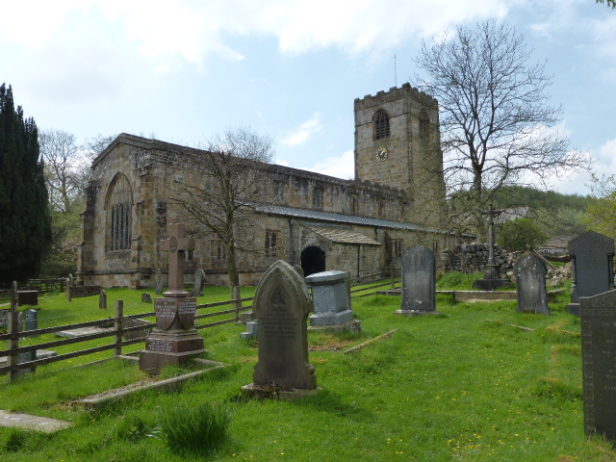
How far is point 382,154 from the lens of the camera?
4453 cm

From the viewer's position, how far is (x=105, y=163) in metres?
28.3

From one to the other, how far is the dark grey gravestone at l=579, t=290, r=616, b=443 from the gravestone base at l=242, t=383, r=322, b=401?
3065mm

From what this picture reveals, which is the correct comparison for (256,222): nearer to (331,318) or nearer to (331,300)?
(331,300)

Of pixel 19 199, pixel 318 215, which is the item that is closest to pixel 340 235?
pixel 318 215

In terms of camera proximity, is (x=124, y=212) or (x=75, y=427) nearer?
(x=75, y=427)

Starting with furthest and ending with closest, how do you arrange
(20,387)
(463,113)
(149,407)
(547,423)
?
(463,113) → (20,387) → (149,407) → (547,423)

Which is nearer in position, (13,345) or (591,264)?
(13,345)

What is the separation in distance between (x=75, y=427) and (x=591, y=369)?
5324 millimetres

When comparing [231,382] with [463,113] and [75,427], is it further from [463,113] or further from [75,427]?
[463,113]

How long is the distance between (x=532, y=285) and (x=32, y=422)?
1162 cm

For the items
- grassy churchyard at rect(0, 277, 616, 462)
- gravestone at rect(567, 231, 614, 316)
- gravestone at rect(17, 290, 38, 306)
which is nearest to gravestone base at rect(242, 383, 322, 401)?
grassy churchyard at rect(0, 277, 616, 462)

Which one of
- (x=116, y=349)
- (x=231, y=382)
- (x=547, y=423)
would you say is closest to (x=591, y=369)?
(x=547, y=423)

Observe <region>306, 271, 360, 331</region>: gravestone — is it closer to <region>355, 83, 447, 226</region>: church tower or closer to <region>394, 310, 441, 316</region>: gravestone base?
<region>394, 310, 441, 316</region>: gravestone base

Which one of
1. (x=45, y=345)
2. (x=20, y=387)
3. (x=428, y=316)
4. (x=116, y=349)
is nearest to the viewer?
(x=20, y=387)
